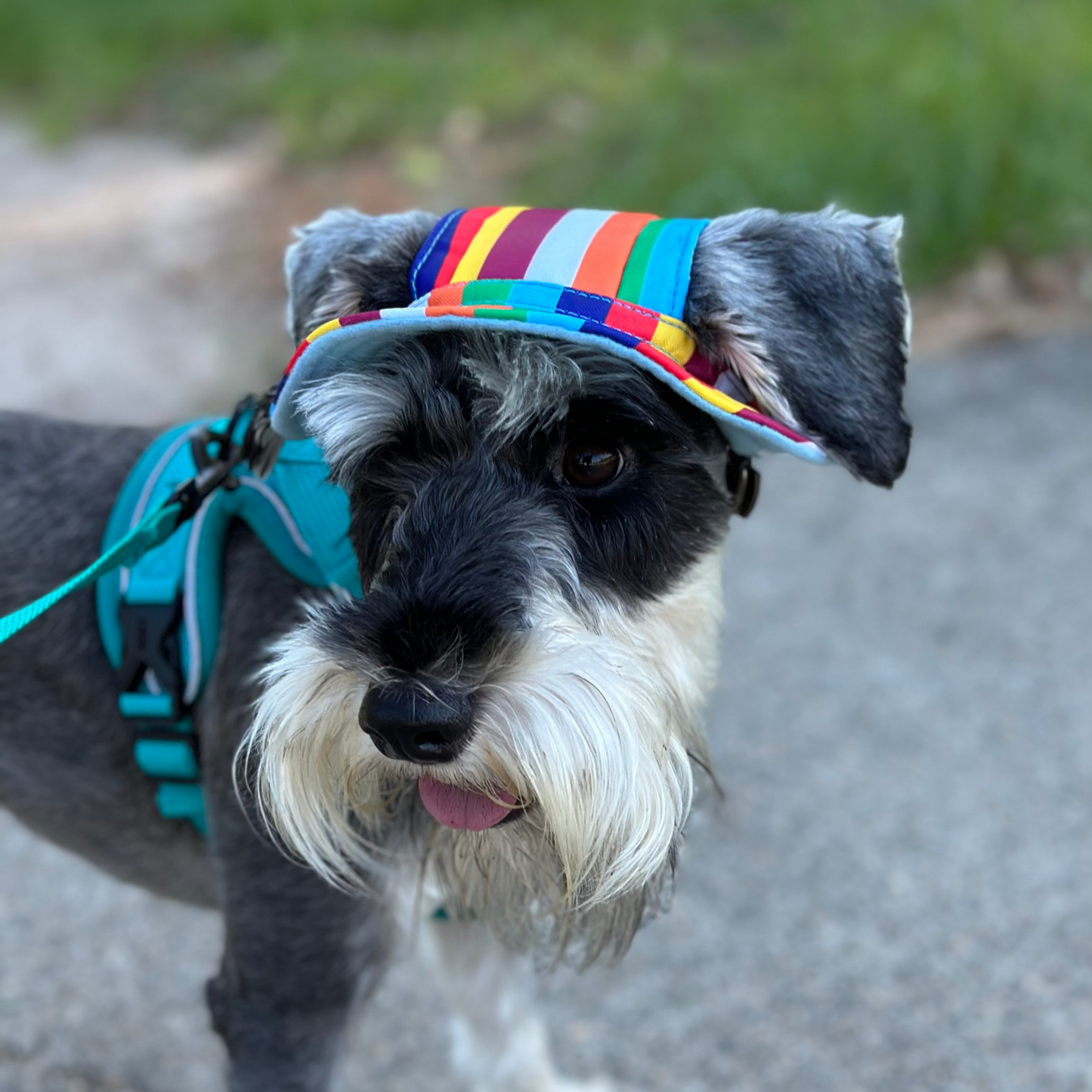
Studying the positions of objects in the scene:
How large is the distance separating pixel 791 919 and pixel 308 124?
9.54 metres

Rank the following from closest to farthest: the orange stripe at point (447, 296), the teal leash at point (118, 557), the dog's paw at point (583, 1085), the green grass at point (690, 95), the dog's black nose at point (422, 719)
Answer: the dog's black nose at point (422, 719), the orange stripe at point (447, 296), the teal leash at point (118, 557), the dog's paw at point (583, 1085), the green grass at point (690, 95)

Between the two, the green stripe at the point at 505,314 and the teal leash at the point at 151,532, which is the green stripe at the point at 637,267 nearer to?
the green stripe at the point at 505,314

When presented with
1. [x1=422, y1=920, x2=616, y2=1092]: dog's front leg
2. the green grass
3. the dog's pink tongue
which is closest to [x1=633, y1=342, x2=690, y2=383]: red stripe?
the dog's pink tongue

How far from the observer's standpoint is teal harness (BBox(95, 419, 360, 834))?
2285 mm

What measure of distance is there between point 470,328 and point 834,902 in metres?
2.25

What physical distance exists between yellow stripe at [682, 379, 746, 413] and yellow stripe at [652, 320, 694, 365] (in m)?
0.04

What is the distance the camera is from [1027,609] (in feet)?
15.2

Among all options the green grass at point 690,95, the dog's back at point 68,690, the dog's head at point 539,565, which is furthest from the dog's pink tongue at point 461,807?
the green grass at point 690,95

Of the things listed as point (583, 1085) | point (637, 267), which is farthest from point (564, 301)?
point (583, 1085)

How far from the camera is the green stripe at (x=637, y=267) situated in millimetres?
1848

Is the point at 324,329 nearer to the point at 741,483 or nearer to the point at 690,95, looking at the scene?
the point at 741,483

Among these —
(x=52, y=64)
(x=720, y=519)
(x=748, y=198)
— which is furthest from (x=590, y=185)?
(x=52, y=64)

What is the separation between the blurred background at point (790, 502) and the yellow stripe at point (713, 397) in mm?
1660

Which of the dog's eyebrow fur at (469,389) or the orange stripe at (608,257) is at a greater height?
the orange stripe at (608,257)
